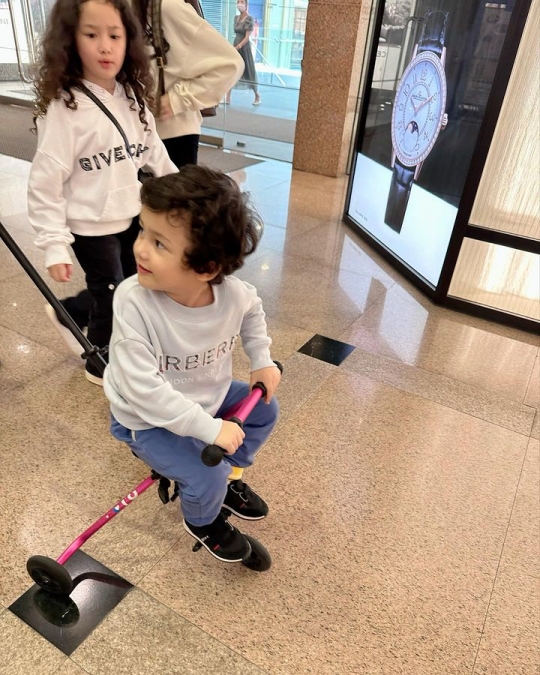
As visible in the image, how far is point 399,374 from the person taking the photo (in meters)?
2.43

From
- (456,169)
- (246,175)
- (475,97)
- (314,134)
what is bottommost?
(246,175)

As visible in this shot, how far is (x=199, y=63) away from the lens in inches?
86.4

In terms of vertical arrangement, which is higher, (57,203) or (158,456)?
(57,203)

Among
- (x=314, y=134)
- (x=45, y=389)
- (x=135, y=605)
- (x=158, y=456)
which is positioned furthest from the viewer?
(x=314, y=134)

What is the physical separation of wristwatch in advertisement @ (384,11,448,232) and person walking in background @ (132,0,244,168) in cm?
→ 140

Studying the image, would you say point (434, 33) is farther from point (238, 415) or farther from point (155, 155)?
point (238, 415)

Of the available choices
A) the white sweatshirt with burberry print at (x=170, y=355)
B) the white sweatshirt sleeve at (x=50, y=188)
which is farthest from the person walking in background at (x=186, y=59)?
the white sweatshirt with burberry print at (x=170, y=355)

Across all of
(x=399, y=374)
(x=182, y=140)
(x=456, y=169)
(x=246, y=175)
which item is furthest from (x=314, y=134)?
(x=399, y=374)

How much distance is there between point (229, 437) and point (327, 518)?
0.69 metres

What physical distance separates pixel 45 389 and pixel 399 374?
1.52m

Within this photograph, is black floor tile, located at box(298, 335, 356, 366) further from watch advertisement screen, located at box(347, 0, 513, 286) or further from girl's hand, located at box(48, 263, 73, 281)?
girl's hand, located at box(48, 263, 73, 281)

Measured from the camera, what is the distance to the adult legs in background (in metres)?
2.42

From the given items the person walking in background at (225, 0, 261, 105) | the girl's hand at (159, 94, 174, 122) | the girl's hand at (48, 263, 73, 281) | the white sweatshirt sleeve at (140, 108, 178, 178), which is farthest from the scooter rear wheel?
the person walking in background at (225, 0, 261, 105)

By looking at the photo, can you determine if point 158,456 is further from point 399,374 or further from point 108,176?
point 399,374
